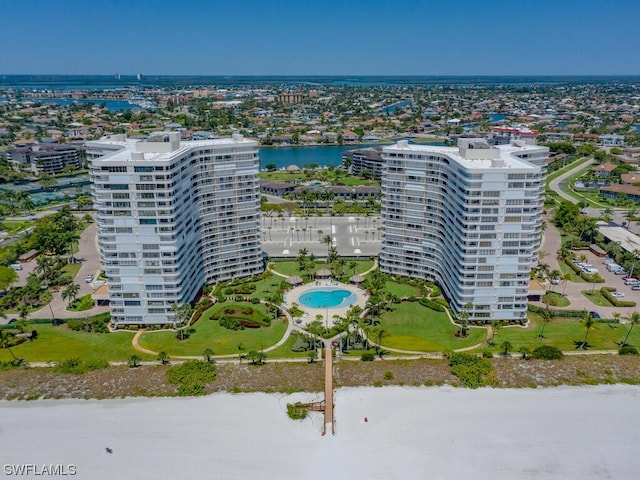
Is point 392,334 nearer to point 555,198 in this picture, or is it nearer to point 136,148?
point 136,148

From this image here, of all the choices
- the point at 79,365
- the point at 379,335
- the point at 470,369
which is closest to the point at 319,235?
the point at 379,335

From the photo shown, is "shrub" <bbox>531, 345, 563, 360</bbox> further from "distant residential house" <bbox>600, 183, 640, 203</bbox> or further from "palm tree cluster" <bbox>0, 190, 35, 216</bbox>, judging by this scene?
"palm tree cluster" <bbox>0, 190, 35, 216</bbox>

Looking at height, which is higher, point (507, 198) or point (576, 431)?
point (507, 198)

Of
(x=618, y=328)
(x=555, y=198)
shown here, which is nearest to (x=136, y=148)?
(x=618, y=328)

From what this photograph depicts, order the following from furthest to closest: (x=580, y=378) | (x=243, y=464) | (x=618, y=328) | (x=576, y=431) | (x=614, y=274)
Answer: (x=614, y=274) < (x=618, y=328) < (x=580, y=378) < (x=576, y=431) < (x=243, y=464)

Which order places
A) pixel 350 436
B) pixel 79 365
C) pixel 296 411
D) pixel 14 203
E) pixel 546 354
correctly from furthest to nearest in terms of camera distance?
1. pixel 14 203
2. pixel 546 354
3. pixel 79 365
4. pixel 296 411
5. pixel 350 436

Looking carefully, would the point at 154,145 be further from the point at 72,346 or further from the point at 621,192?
the point at 621,192

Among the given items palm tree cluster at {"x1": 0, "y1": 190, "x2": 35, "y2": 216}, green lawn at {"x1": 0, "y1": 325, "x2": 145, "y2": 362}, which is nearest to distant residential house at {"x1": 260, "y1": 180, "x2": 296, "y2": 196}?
palm tree cluster at {"x1": 0, "y1": 190, "x2": 35, "y2": 216}
